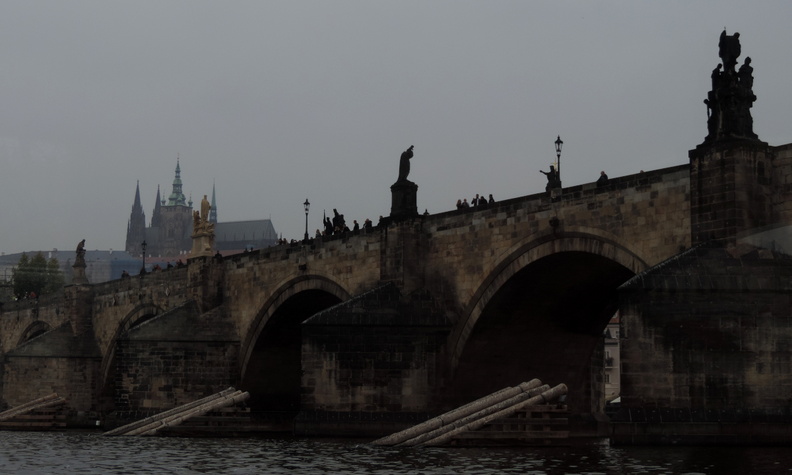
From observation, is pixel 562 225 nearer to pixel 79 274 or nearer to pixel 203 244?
pixel 203 244

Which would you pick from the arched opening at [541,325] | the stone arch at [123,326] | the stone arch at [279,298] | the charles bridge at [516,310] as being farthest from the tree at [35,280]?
the arched opening at [541,325]

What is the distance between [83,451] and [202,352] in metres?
15.8

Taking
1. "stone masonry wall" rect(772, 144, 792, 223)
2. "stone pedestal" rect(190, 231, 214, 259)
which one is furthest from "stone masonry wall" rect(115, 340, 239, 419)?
"stone masonry wall" rect(772, 144, 792, 223)

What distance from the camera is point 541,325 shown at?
32688mm

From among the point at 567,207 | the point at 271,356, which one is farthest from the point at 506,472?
the point at 271,356

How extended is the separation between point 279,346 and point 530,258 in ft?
55.9

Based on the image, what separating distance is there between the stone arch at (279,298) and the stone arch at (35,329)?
1119 inches

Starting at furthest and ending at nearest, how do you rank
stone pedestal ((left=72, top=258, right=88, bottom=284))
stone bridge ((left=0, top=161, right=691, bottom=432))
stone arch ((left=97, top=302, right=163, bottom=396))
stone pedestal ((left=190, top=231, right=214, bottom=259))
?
1. stone pedestal ((left=72, top=258, right=88, bottom=284))
2. stone arch ((left=97, top=302, right=163, bottom=396))
3. stone pedestal ((left=190, top=231, right=214, bottom=259))
4. stone bridge ((left=0, top=161, right=691, bottom=432))

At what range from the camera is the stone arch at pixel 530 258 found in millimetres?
26953

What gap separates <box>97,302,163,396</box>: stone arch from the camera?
53688 mm

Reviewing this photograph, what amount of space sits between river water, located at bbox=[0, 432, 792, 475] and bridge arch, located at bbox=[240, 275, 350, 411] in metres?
12.7

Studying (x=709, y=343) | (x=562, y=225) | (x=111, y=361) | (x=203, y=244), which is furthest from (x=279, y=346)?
(x=709, y=343)

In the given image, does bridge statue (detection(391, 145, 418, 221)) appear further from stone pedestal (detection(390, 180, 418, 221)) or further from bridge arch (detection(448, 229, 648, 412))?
bridge arch (detection(448, 229, 648, 412))

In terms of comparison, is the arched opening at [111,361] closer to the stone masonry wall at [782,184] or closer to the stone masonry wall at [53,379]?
the stone masonry wall at [53,379]
